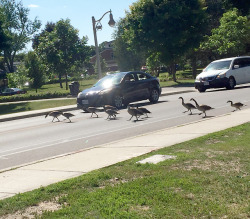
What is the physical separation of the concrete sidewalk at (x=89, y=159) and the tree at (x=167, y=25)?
104 ft

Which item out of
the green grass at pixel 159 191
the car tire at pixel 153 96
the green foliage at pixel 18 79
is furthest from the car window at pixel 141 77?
the green foliage at pixel 18 79

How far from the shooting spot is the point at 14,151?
1155 cm

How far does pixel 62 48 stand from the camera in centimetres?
5403

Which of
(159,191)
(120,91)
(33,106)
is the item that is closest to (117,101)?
(120,91)

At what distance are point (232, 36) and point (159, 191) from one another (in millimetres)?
47356

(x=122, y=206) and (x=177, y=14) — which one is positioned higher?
(x=177, y=14)

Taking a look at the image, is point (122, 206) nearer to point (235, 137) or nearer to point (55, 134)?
point (235, 137)

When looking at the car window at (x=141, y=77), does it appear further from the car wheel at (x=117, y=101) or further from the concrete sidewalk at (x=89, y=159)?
the concrete sidewalk at (x=89, y=159)

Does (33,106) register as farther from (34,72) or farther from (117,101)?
(34,72)

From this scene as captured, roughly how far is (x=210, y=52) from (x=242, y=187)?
178 ft

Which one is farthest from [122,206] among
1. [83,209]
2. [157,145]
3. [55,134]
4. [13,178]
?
[55,134]

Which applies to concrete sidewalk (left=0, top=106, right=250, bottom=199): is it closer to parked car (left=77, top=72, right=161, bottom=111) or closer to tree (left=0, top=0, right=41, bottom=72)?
parked car (left=77, top=72, right=161, bottom=111)

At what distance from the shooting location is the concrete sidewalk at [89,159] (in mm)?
7305

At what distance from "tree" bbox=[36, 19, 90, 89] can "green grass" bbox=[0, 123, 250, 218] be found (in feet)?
152
